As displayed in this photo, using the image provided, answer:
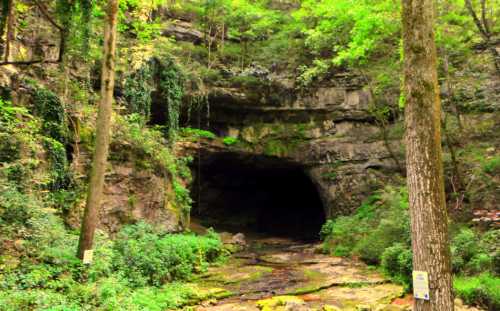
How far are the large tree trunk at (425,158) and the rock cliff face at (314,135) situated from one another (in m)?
13.2

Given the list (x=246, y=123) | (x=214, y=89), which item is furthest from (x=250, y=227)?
(x=214, y=89)

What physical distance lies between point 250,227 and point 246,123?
8.67m

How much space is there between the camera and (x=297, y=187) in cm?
2505

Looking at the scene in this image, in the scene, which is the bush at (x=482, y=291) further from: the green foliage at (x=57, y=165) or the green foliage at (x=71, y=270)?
the green foliage at (x=57, y=165)

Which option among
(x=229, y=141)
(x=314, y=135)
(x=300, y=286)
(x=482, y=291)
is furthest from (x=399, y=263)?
(x=229, y=141)

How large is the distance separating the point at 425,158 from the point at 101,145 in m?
5.38

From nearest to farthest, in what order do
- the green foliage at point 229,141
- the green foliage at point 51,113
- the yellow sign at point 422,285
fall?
the yellow sign at point 422,285
the green foliage at point 51,113
the green foliage at point 229,141

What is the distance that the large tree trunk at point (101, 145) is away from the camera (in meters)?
6.50

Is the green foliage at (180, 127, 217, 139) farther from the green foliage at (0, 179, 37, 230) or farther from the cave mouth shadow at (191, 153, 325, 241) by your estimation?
the green foliage at (0, 179, 37, 230)

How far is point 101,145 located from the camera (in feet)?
22.1

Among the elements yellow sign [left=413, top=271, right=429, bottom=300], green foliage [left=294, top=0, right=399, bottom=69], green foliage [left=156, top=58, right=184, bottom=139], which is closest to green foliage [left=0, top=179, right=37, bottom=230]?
yellow sign [left=413, top=271, right=429, bottom=300]

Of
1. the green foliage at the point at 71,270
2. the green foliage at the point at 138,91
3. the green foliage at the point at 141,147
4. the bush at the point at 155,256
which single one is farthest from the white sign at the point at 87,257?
the green foliage at the point at 138,91

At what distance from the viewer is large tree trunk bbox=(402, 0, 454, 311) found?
3734mm

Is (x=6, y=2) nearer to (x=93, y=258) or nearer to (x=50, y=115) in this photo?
(x=50, y=115)
